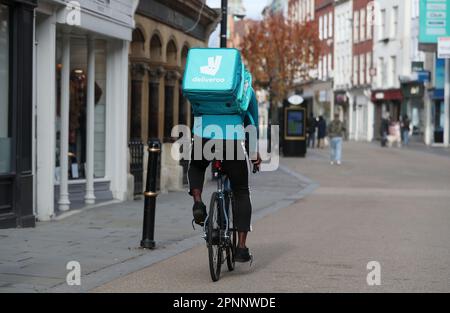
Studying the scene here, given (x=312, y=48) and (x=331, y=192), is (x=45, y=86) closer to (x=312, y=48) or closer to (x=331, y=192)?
(x=331, y=192)

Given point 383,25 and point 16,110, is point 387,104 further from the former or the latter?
point 16,110

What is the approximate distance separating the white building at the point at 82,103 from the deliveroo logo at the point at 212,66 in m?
5.15

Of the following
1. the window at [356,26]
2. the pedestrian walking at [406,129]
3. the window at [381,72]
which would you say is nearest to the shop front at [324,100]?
the window at [356,26]

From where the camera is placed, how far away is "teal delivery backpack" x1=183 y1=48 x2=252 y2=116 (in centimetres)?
780

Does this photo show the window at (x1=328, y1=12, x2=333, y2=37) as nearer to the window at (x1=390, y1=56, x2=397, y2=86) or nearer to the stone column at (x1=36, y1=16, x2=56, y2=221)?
the window at (x1=390, y1=56, x2=397, y2=86)

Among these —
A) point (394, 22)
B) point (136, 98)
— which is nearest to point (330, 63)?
point (394, 22)

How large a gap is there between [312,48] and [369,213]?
51.7 meters

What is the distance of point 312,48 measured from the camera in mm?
66125

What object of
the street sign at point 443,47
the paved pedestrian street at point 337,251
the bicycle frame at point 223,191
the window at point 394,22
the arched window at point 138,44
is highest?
the window at point 394,22

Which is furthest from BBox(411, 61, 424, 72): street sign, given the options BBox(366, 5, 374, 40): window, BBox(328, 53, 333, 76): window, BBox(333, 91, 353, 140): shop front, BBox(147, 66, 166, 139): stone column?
BBox(147, 66, 166, 139): stone column

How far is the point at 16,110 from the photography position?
1153 centimetres

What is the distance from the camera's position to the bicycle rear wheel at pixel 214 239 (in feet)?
25.8

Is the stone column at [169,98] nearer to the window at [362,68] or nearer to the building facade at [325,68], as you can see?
the window at [362,68]

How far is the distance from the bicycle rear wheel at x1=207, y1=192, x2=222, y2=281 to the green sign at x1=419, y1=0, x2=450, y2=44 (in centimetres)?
3960
